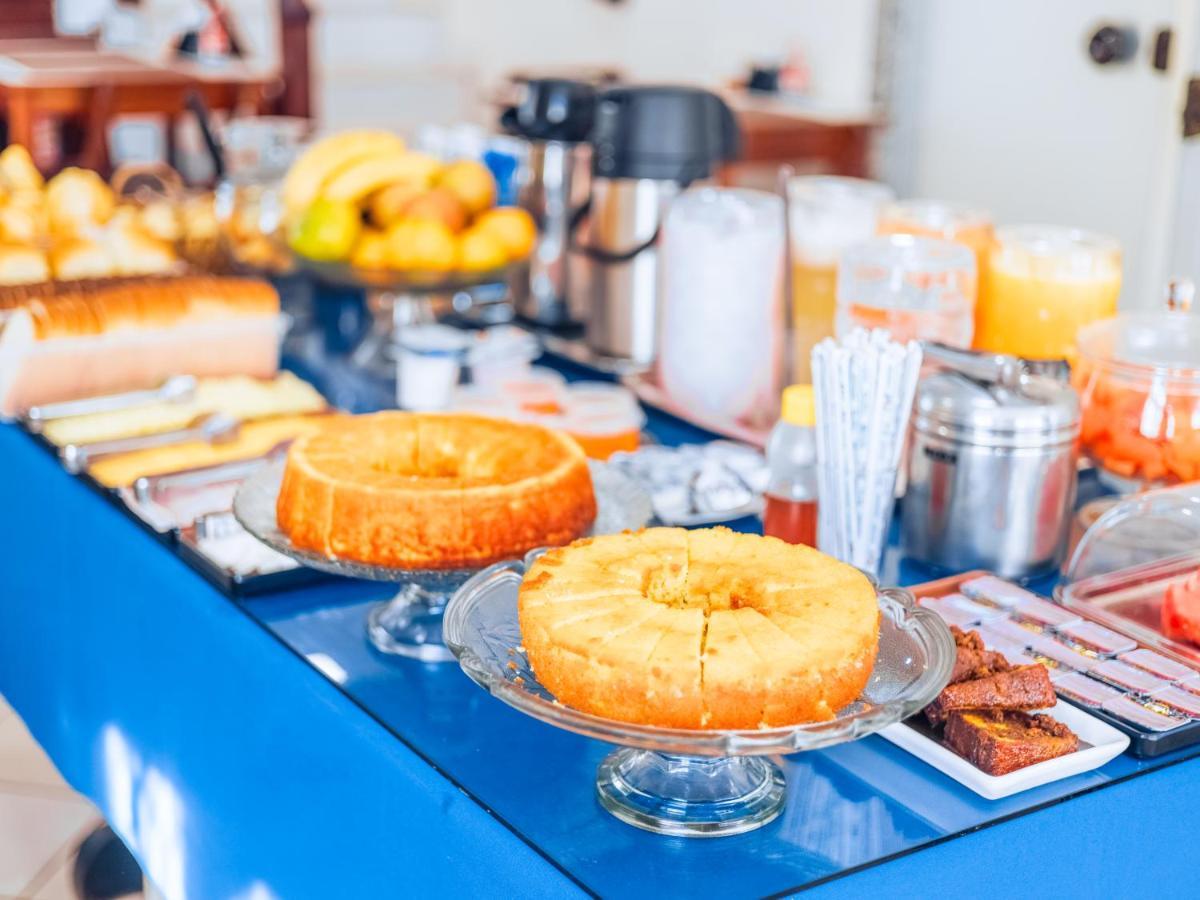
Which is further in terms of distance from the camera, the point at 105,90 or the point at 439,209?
the point at 105,90

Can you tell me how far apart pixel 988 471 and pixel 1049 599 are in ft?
0.37

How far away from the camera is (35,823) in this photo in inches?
77.4

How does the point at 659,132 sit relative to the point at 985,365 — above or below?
above

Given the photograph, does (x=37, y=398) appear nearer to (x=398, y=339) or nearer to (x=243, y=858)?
(x=398, y=339)

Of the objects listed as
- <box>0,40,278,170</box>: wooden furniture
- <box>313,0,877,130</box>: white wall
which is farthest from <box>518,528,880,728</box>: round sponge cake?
<box>0,40,278,170</box>: wooden furniture

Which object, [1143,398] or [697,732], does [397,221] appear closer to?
[1143,398]

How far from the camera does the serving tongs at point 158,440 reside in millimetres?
1387

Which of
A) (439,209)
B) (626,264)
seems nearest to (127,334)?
(439,209)

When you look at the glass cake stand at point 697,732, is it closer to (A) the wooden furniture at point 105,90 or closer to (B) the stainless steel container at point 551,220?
(B) the stainless steel container at point 551,220

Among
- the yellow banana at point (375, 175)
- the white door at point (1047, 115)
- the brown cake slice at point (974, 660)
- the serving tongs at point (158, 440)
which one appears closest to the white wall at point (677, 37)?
the white door at point (1047, 115)

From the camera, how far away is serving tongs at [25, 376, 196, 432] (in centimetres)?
151

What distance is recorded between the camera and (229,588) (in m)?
1.14

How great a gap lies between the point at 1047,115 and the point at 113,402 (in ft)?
9.19

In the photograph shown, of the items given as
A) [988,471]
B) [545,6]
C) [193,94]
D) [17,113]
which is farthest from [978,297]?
[545,6]
